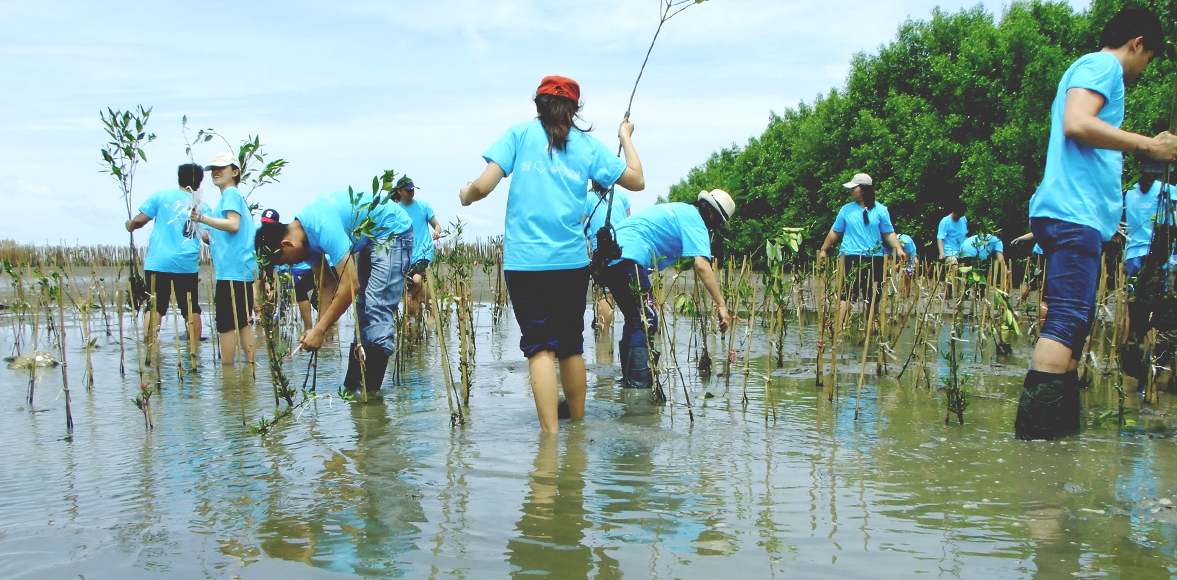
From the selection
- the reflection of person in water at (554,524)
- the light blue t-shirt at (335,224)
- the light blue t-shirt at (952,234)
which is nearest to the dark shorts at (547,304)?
the reflection of person in water at (554,524)

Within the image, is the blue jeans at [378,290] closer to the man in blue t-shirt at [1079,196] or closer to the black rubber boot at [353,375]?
the black rubber boot at [353,375]

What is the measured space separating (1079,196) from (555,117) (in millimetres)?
2401

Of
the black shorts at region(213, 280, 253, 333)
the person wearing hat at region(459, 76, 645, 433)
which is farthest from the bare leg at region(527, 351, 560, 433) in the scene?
the black shorts at region(213, 280, 253, 333)

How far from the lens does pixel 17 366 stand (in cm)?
739

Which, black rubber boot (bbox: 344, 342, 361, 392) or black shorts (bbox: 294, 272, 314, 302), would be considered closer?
black rubber boot (bbox: 344, 342, 361, 392)

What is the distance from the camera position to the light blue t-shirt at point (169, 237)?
7.91 metres

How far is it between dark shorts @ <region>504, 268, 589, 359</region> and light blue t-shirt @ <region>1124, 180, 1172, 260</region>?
5051mm

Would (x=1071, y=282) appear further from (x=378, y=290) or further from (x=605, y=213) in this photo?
(x=605, y=213)

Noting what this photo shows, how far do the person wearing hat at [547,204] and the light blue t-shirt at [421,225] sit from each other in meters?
4.49

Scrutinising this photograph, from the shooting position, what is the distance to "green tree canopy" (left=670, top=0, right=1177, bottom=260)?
65.3ft

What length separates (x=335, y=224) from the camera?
521cm

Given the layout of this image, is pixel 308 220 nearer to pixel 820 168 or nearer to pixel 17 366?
pixel 17 366

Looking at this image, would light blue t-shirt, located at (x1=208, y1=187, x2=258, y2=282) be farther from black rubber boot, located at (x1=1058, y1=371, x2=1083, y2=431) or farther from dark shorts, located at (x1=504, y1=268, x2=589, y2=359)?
black rubber boot, located at (x1=1058, y1=371, x2=1083, y2=431)

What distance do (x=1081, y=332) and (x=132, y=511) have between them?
13.2 ft
